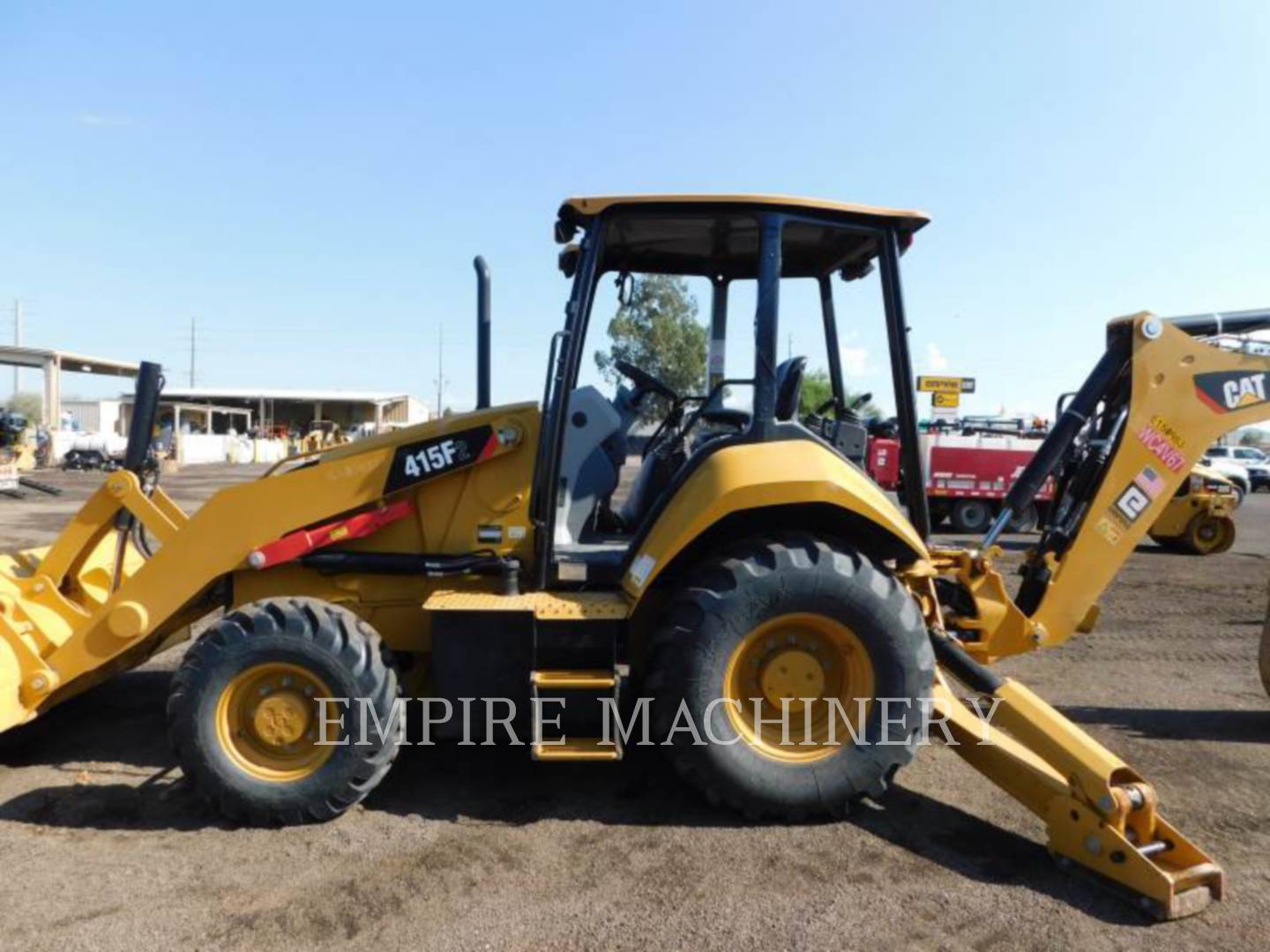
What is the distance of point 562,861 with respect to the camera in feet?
11.4

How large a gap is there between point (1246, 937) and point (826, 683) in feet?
5.56

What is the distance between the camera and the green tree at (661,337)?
4.71 metres

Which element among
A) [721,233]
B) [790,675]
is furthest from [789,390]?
[790,675]

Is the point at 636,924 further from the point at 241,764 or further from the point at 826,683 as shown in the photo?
the point at 241,764

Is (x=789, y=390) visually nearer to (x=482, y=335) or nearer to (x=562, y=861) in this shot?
(x=482, y=335)

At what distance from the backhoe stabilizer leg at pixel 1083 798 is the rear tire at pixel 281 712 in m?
2.54

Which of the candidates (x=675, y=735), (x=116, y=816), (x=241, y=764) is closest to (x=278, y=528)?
(x=241, y=764)

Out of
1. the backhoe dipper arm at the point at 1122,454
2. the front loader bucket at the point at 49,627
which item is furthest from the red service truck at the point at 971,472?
the front loader bucket at the point at 49,627

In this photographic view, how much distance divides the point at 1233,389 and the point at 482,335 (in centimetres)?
374

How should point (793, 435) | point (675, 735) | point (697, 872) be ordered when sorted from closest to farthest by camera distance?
point (697, 872) → point (675, 735) → point (793, 435)

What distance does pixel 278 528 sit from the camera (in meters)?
4.14

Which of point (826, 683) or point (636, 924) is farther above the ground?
point (826, 683)

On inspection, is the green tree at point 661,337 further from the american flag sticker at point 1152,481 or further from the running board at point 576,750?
the american flag sticker at point 1152,481

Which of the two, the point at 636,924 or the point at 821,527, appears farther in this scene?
the point at 821,527
